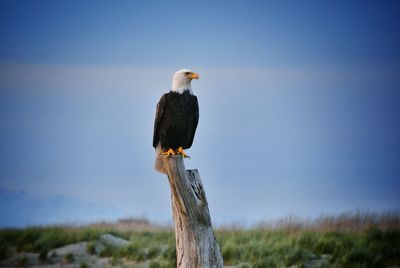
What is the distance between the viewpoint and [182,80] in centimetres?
650

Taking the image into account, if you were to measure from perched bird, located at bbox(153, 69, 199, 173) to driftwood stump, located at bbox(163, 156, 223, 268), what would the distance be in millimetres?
1469

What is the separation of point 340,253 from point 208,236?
5845mm

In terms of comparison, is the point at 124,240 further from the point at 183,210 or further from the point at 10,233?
the point at 183,210

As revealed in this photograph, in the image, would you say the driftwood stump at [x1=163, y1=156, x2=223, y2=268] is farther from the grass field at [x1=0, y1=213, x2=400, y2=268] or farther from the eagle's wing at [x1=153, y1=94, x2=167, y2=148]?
the grass field at [x1=0, y1=213, x2=400, y2=268]

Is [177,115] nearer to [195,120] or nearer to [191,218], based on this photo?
[195,120]

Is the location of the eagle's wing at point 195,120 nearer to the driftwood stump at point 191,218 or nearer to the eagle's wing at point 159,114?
the eagle's wing at point 159,114

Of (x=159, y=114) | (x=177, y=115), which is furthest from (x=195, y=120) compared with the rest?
(x=159, y=114)

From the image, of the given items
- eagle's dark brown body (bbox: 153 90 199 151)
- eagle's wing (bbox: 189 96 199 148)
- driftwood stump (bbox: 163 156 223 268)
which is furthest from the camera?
eagle's wing (bbox: 189 96 199 148)

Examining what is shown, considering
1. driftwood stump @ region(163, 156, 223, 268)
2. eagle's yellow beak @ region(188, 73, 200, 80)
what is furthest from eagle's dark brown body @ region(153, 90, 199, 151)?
driftwood stump @ region(163, 156, 223, 268)

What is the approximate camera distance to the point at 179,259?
4.98 m

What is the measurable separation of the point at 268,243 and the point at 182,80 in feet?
17.1

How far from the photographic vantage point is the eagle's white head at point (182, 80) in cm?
647

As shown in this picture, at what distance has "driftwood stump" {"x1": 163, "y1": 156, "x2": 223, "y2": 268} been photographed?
4.82 metres

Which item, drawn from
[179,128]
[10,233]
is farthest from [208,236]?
[10,233]
